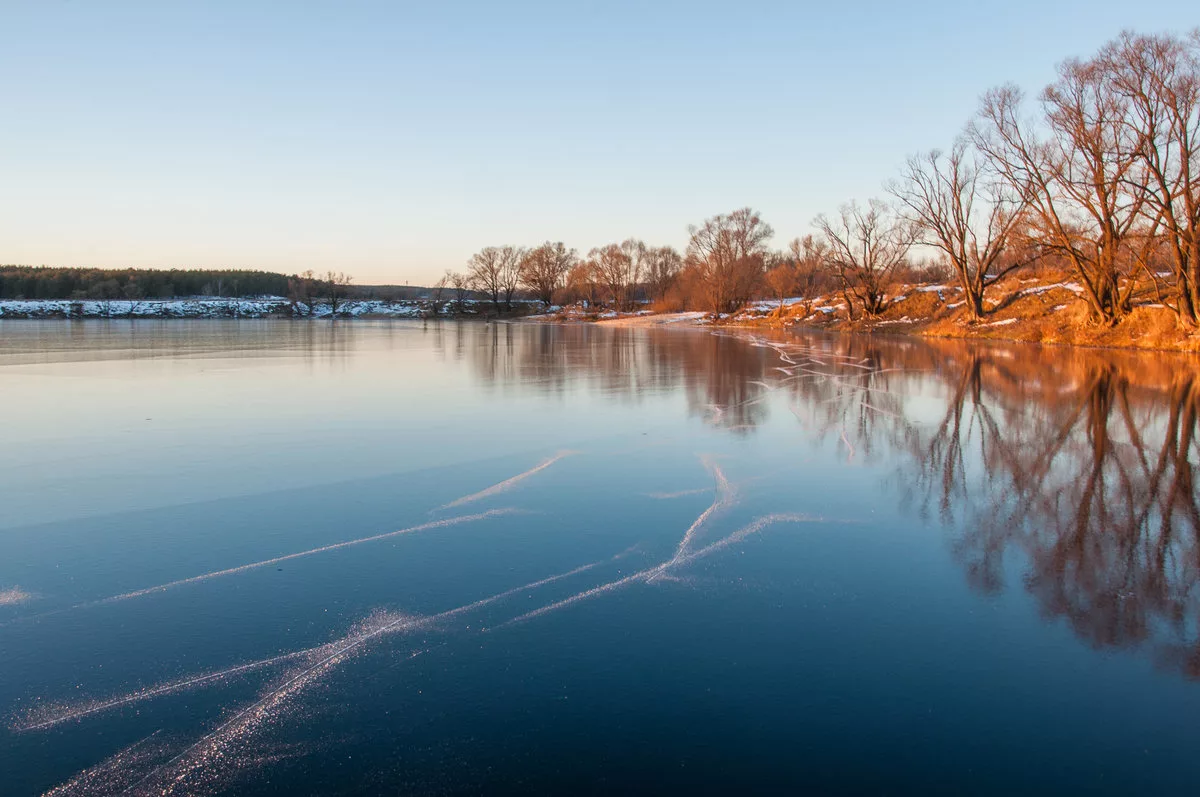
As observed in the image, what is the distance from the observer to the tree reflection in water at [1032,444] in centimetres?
511

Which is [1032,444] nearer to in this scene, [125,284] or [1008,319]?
[1008,319]

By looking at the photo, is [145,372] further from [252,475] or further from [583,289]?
[583,289]

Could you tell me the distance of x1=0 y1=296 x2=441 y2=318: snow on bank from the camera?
3076 inches

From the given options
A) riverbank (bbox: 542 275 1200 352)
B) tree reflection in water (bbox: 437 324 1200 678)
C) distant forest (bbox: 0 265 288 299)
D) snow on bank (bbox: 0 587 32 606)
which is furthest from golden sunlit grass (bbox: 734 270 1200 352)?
distant forest (bbox: 0 265 288 299)

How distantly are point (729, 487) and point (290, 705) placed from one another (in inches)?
201

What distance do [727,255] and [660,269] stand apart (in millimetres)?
34605

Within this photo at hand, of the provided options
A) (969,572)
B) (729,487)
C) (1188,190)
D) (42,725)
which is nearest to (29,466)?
(42,725)

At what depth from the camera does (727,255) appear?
59188 millimetres

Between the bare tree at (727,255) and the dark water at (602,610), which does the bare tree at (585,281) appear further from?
the dark water at (602,610)

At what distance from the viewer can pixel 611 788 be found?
10.0ft

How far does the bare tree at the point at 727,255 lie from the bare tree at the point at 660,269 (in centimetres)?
2809

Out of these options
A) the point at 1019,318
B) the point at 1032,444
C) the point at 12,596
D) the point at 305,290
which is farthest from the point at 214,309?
the point at 1032,444

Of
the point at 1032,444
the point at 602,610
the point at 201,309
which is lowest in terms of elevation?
the point at 602,610

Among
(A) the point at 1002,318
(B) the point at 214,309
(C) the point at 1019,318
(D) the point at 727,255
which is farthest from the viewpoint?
(B) the point at 214,309
